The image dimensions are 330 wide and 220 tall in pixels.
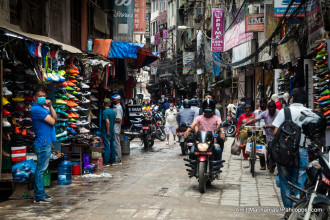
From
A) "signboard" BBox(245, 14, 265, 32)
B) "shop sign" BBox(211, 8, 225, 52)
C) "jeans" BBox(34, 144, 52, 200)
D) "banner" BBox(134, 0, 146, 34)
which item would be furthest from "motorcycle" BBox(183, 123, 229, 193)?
"shop sign" BBox(211, 8, 225, 52)

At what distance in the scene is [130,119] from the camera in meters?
20.7

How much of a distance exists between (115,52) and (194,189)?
7960mm

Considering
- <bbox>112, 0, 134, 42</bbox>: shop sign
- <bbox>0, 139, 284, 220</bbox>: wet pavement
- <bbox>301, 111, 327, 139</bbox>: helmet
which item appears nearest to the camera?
<bbox>301, 111, 327, 139</bbox>: helmet

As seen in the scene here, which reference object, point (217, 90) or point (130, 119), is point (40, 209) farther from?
point (217, 90)

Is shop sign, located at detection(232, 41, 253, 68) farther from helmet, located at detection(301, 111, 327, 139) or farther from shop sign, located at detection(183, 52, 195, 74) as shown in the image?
helmet, located at detection(301, 111, 327, 139)

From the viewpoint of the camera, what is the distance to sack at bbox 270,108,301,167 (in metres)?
6.88

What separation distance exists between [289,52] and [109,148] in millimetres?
7016

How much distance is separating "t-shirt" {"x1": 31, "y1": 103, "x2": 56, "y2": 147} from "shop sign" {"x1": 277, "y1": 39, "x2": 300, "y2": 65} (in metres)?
9.57

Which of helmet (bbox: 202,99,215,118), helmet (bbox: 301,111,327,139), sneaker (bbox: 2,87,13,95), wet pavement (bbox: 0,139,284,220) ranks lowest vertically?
wet pavement (bbox: 0,139,284,220)

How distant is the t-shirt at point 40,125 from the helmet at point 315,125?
4.67 meters

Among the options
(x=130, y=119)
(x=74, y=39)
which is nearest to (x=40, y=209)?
(x=74, y=39)

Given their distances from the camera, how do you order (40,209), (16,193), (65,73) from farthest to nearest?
(65,73) → (16,193) → (40,209)

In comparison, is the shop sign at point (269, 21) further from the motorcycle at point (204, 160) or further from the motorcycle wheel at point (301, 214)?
the motorcycle wheel at point (301, 214)

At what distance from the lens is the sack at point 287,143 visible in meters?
6.88
